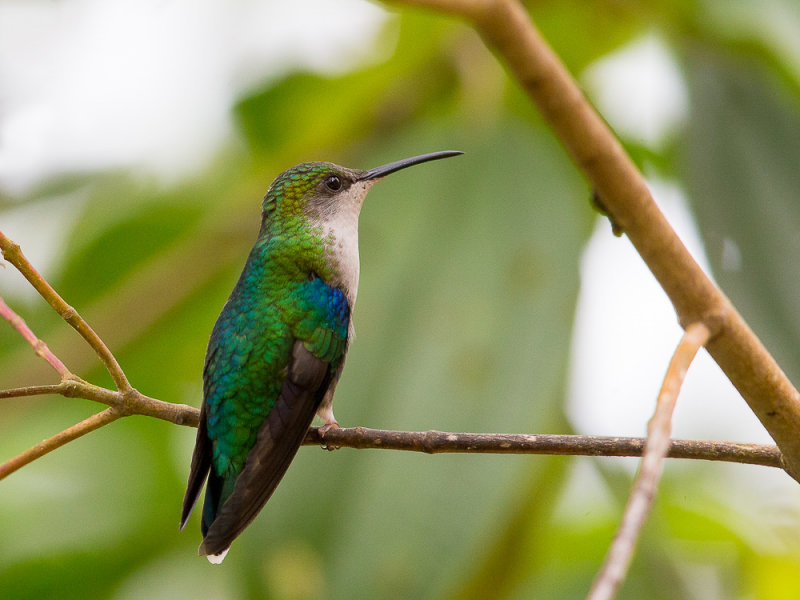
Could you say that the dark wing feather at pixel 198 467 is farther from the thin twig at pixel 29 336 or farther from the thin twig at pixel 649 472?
the thin twig at pixel 649 472

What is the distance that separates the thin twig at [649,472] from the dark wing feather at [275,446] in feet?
3.95

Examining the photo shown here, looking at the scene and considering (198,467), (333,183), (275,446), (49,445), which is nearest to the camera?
(49,445)

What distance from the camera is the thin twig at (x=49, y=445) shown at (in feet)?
3.86

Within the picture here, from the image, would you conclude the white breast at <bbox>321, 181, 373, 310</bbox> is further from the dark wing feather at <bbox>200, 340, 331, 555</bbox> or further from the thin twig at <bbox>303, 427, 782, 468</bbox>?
the thin twig at <bbox>303, 427, 782, 468</bbox>

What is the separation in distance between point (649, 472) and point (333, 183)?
2148 mm

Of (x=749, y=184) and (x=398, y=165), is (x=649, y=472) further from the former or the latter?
(x=749, y=184)

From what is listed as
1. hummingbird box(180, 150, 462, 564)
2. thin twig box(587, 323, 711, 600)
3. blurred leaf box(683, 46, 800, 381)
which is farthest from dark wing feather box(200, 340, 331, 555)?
thin twig box(587, 323, 711, 600)

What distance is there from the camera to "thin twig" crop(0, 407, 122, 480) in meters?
1.18

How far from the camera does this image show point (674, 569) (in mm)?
3111

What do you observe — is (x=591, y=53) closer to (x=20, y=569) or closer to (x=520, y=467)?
(x=520, y=467)

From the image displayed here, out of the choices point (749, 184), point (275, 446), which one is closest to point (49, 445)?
point (275, 446)

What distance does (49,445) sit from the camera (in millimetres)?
1228

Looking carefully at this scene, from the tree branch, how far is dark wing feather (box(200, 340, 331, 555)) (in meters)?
1.13

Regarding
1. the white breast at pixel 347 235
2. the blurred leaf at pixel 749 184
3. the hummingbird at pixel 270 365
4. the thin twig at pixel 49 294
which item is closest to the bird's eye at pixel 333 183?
the white breast at pixel 347 235
